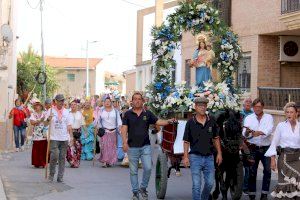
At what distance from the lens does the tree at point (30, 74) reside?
6769 centimetres

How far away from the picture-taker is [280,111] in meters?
19.8

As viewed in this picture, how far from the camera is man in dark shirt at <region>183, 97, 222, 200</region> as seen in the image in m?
11.1

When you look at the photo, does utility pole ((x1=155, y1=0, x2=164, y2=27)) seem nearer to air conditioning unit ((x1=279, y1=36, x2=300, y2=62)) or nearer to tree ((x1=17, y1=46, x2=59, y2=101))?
air conditioning unit ((x1=279, y1=36, x2=300, y2=62))

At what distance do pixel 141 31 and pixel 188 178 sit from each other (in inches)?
1539

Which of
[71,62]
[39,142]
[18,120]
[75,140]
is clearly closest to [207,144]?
[39,142]

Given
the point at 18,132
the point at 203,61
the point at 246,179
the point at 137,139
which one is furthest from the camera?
the point at 18,132

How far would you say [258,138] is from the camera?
12969 mm

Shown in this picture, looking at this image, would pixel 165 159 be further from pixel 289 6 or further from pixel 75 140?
pixel 289 6

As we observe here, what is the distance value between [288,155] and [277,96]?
9.76m

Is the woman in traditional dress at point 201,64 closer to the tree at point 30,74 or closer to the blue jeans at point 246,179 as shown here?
the blue jeans at point 246,179

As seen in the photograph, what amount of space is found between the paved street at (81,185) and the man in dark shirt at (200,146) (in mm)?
2157

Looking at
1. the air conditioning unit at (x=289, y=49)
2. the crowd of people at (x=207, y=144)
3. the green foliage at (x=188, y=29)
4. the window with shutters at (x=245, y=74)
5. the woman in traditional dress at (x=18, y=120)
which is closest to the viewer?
the crowd of people at (x=207, y=144)

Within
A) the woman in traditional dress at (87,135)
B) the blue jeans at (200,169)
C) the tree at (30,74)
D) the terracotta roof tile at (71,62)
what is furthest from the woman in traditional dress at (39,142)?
the terracotta roof tile at (71,62)

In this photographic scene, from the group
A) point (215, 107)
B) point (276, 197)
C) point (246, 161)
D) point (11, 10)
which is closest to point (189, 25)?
point (215, 107)
